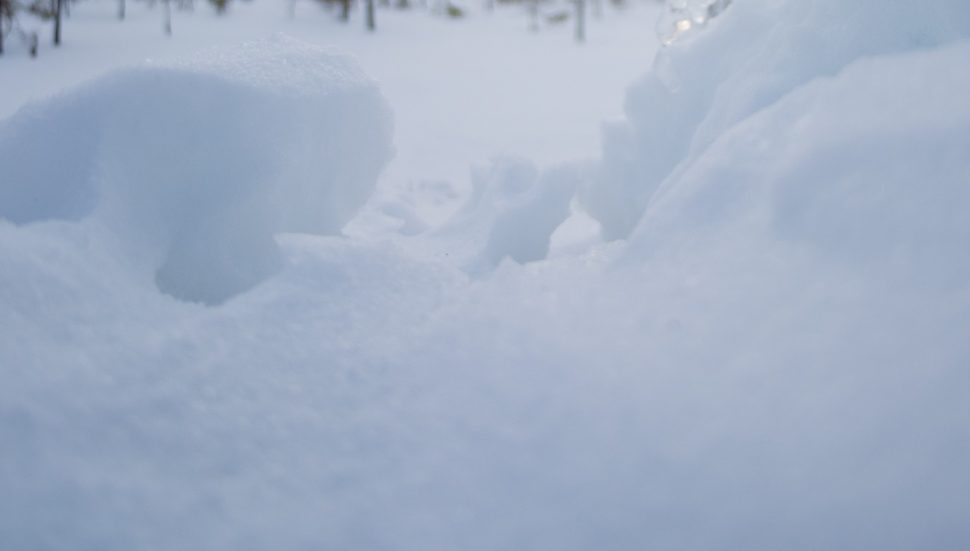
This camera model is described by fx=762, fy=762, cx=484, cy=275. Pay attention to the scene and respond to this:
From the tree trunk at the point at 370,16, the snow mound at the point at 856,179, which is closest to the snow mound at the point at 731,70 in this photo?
the snow mound at the point at 856,179

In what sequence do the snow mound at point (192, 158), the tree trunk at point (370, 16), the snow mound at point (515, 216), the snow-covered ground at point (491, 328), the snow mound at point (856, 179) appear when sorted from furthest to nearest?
the tree trunk at point (370, 16)
the snow mound at point (515, 216)
the snow mound at point (192, 158)
the snow mound at point (856, 179)
the snow-covered ground at point (491, 328)

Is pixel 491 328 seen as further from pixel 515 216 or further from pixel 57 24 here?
pixel 57 24

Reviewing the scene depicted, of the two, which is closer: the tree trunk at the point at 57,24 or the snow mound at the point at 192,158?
the snow mound at the point at 192,158

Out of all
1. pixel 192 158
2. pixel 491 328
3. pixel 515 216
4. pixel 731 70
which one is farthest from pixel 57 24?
pixel 491 328

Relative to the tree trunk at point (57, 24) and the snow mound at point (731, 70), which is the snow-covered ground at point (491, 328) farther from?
the tree trunk at point (57, 24)

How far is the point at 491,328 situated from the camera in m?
1.55

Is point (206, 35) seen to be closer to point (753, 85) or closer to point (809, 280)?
point (753, 85)

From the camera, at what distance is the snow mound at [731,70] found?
189cm

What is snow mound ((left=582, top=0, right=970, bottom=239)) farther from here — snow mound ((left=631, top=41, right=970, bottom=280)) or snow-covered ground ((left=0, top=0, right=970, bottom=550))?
snow mound ((left=631, top=41, right=970, bottom=280))

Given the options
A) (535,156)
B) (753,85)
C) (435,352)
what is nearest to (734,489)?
(435,352)

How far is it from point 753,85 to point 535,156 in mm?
3489

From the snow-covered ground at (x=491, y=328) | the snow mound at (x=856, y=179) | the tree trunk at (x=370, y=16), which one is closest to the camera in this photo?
the snow-covered ground at (x=491, y=328)

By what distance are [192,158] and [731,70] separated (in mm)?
1545

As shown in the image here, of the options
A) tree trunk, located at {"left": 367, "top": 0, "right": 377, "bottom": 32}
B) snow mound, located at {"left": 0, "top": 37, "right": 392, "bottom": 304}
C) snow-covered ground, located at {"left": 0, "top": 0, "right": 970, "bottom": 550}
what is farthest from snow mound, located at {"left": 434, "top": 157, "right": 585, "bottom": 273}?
tree trunk, located at {"left": 367, "top": 0, "right": 377, "bottom": 32}
